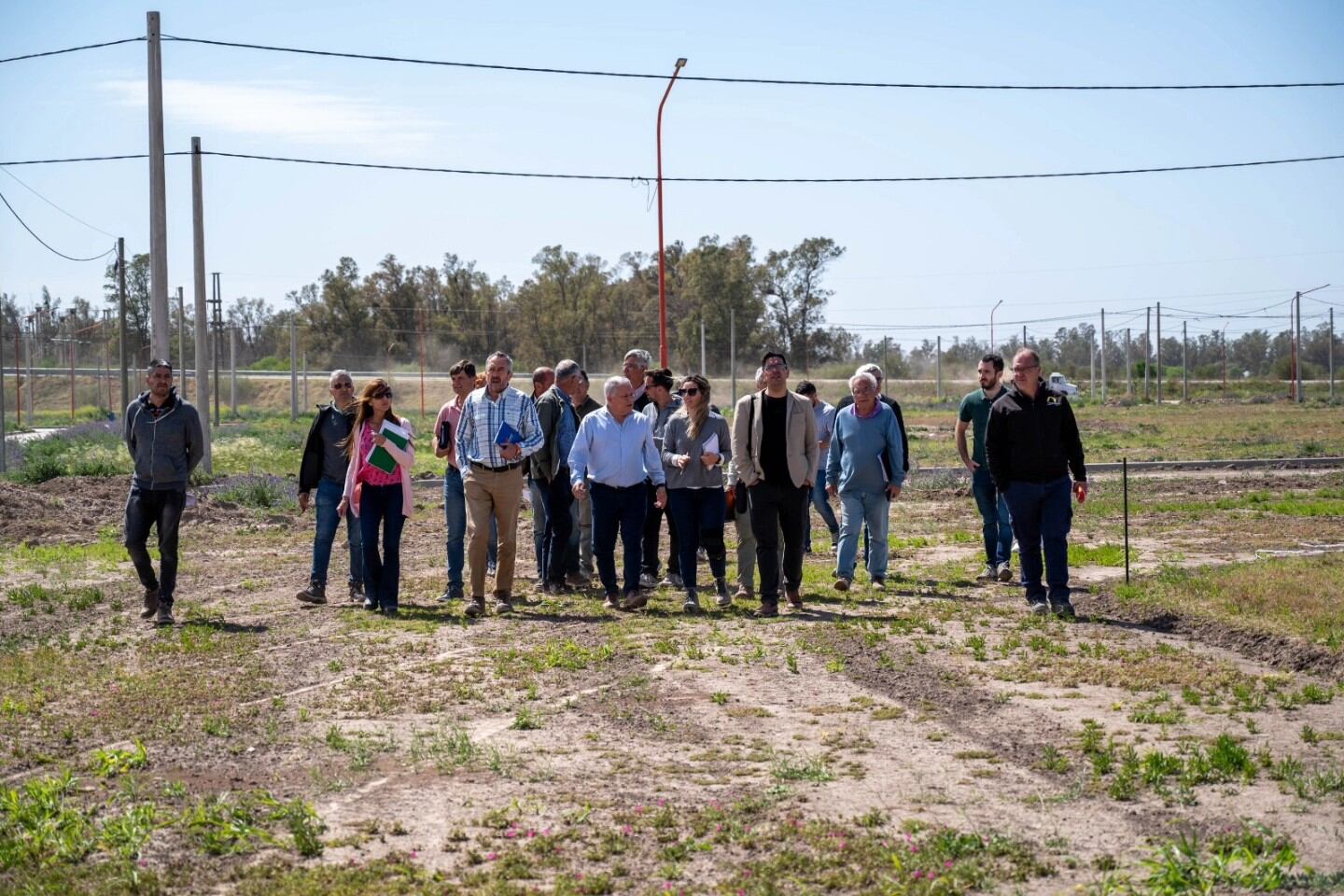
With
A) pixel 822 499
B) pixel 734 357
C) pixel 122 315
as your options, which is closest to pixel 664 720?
pixel 822 499

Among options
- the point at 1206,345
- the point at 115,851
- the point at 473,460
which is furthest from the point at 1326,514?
the point at 1206,345

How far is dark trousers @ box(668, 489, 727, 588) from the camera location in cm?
1256

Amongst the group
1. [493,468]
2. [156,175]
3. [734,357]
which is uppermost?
[156,175]

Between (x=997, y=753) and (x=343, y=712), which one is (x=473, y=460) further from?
(x=997, y=753)

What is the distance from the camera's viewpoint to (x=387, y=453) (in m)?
12.4

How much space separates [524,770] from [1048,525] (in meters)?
5.98

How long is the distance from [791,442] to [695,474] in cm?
95

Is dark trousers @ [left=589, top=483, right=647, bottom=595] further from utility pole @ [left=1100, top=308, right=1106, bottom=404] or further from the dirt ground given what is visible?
utility pole @ [left=1100, top=308, right=1106, bottom=404]

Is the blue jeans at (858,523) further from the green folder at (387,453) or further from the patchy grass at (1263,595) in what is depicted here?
the green folder at (387,453)

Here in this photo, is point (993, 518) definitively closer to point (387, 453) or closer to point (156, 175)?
point (387, 453)

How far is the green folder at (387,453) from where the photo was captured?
40.6 feet

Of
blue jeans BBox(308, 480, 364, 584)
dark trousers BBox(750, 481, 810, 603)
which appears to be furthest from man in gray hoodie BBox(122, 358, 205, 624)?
dark trousers BBox(750, 481, 810, 603)

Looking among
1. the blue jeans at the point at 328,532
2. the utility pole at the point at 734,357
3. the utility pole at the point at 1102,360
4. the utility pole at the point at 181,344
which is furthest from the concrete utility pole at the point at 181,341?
the utility pole at the point at 1102,360

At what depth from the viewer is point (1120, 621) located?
11.5 meters
